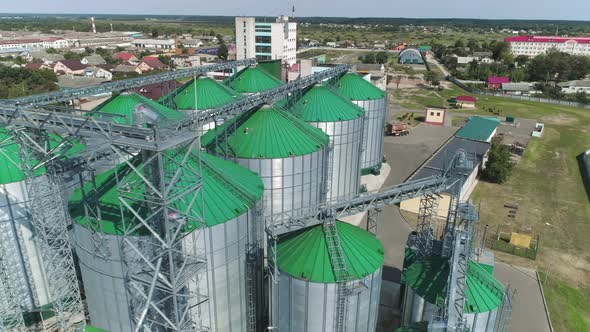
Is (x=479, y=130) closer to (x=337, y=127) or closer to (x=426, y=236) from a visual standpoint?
(x=337, y=127)

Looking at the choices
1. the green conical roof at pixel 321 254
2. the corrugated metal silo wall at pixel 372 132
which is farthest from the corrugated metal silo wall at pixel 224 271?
the corrugated metal silo wall at pixel 372 132

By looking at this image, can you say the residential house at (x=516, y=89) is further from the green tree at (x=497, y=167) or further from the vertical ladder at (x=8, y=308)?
the vertical ladder at (x=8, y=308)

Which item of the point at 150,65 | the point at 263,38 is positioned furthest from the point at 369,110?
the point at 150,65

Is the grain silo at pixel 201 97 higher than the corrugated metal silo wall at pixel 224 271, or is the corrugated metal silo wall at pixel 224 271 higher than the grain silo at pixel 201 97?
the grain silo at pixel 201 97

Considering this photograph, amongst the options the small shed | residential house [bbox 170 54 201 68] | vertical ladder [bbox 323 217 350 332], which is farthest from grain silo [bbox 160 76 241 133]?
residential house [bbox 170 54 201 68]

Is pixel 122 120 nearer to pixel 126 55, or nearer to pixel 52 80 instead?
pixel 52 80

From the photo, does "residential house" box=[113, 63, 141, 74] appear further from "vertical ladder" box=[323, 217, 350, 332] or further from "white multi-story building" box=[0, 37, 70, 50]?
"vertical ladder" box=[323, 217, 350, 332]
